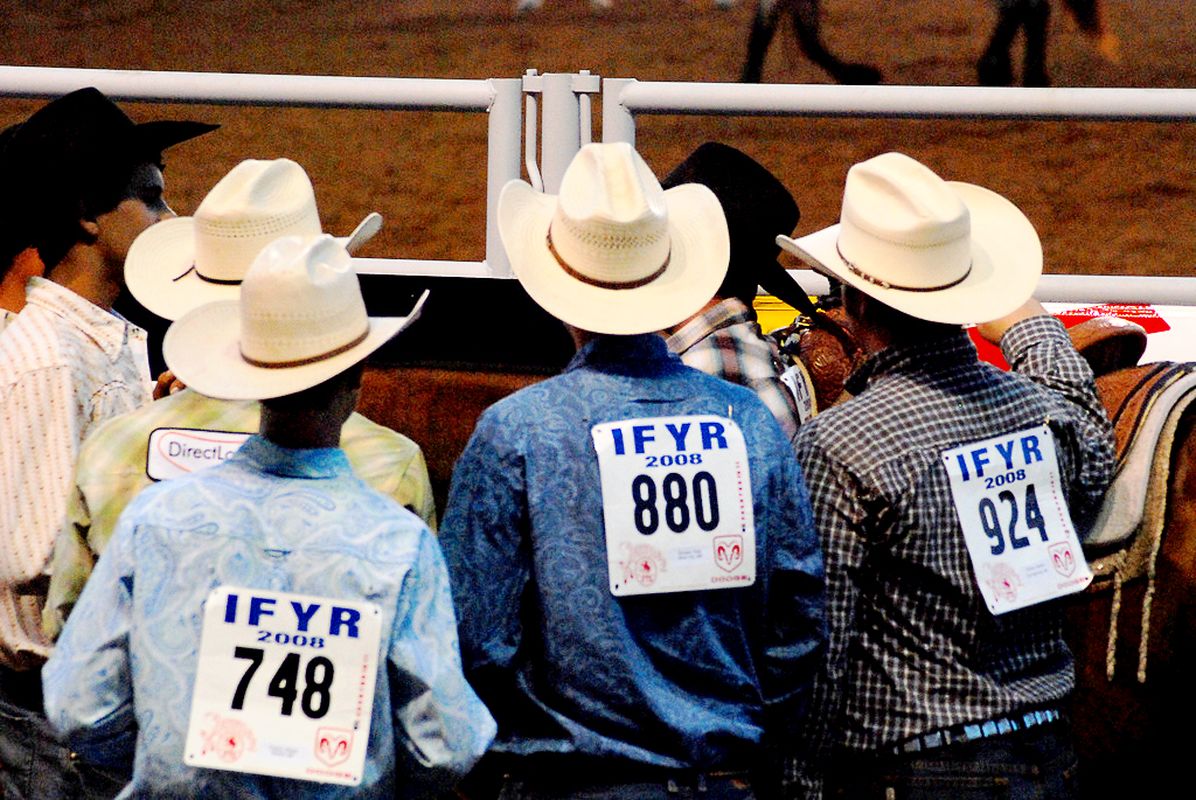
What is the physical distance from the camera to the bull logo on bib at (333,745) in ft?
6.79

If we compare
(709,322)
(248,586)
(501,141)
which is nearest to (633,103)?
(501,141)

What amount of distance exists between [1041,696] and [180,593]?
1394 mm

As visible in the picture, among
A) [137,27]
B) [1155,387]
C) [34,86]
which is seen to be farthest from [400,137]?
[1155,387]

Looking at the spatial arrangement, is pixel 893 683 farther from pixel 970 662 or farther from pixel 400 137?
pixel 400 137

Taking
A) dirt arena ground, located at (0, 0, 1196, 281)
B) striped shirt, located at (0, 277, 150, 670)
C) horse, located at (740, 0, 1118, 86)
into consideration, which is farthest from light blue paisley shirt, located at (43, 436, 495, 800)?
horse, located at (740, 0, 1118, 86)

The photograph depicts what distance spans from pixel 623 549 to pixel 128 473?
2.57 feet

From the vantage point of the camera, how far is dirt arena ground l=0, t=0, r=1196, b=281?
11.9 meters

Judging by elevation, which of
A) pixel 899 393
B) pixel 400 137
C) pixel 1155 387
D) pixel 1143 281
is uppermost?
pixel 899 393

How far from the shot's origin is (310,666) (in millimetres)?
2088

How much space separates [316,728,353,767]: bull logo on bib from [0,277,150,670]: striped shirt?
75cm

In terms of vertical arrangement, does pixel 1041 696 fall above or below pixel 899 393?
below

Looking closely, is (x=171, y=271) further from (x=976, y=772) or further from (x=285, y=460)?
(x=976, y=772)

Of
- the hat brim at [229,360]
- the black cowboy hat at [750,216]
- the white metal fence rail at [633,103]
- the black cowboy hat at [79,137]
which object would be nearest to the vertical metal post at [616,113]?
the white metal fence rail at [633,103]

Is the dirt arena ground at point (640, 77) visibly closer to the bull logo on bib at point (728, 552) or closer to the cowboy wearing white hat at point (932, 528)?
the cowboy wearing white hat at point (932, 528)
